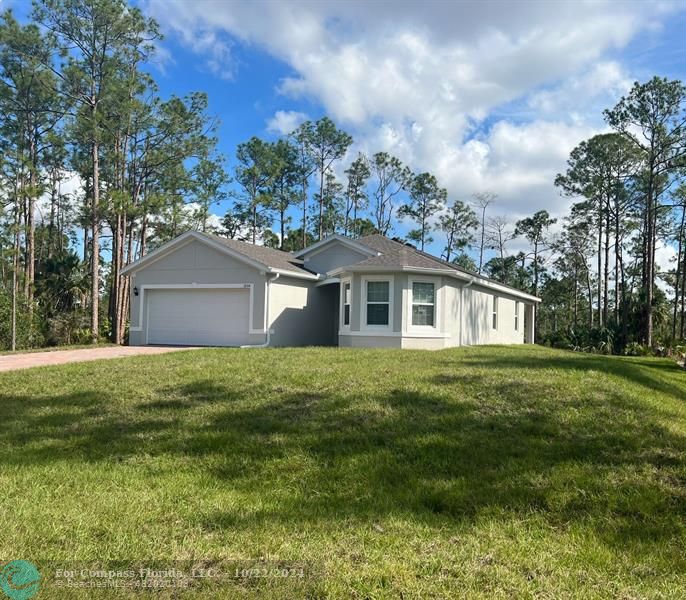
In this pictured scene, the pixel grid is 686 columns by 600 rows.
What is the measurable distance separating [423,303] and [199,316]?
24.7 ft

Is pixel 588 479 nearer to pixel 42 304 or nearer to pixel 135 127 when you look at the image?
pixel 42 304

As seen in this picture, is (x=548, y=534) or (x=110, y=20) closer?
(x=548, y=534)

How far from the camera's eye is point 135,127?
26.8 m

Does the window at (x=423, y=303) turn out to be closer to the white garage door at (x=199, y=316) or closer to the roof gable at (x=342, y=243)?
the roof gable at (x=342, y=243)

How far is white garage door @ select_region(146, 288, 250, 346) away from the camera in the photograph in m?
16.6

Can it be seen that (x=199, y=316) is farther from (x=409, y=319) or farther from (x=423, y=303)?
(x=423, y=303)

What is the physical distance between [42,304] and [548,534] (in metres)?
26.0

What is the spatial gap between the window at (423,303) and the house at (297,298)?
0.10ft

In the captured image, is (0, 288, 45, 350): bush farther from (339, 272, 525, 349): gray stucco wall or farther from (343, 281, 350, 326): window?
(339, 272, 525, 349): gray stucco wall

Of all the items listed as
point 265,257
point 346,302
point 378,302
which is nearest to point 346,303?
point 346,302

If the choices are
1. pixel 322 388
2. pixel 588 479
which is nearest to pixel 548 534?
pixel 588 479

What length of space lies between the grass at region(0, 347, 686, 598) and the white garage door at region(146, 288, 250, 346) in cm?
830

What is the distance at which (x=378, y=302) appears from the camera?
15297 mm

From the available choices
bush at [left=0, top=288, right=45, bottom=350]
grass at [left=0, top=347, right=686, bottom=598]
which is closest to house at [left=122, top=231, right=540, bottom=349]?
bush at [left=0, top=288, right=45, bottom=350]
